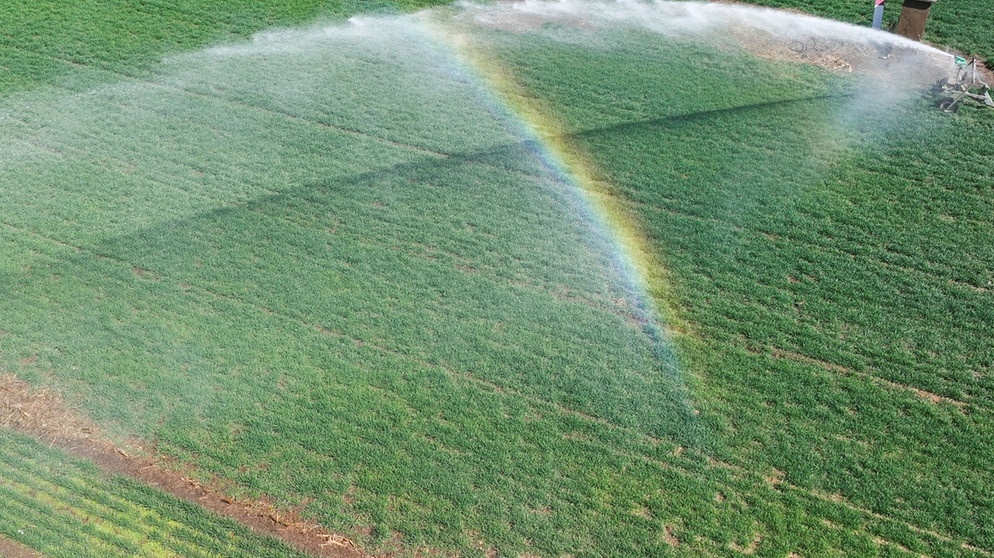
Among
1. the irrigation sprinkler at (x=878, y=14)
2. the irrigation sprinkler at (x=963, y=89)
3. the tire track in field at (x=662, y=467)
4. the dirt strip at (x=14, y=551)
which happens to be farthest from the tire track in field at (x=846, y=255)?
the dirt strip at (x=14, y=551)

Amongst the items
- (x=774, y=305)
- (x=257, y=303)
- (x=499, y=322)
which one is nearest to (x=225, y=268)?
(x=257, y=303)

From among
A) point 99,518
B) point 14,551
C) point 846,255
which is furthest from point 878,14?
point 14,551

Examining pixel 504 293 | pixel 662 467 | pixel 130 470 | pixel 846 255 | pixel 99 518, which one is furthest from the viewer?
pixel 846 255

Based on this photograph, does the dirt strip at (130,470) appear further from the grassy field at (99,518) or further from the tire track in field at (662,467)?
the grassy field at (99,518)

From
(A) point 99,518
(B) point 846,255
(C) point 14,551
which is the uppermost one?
(B) point 846,255

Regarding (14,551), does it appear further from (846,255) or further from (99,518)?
(846,255)

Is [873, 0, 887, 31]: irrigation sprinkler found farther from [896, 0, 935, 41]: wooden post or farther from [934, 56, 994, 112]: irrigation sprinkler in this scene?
[934, 56, 994, 112]: irrigation sprinkler
